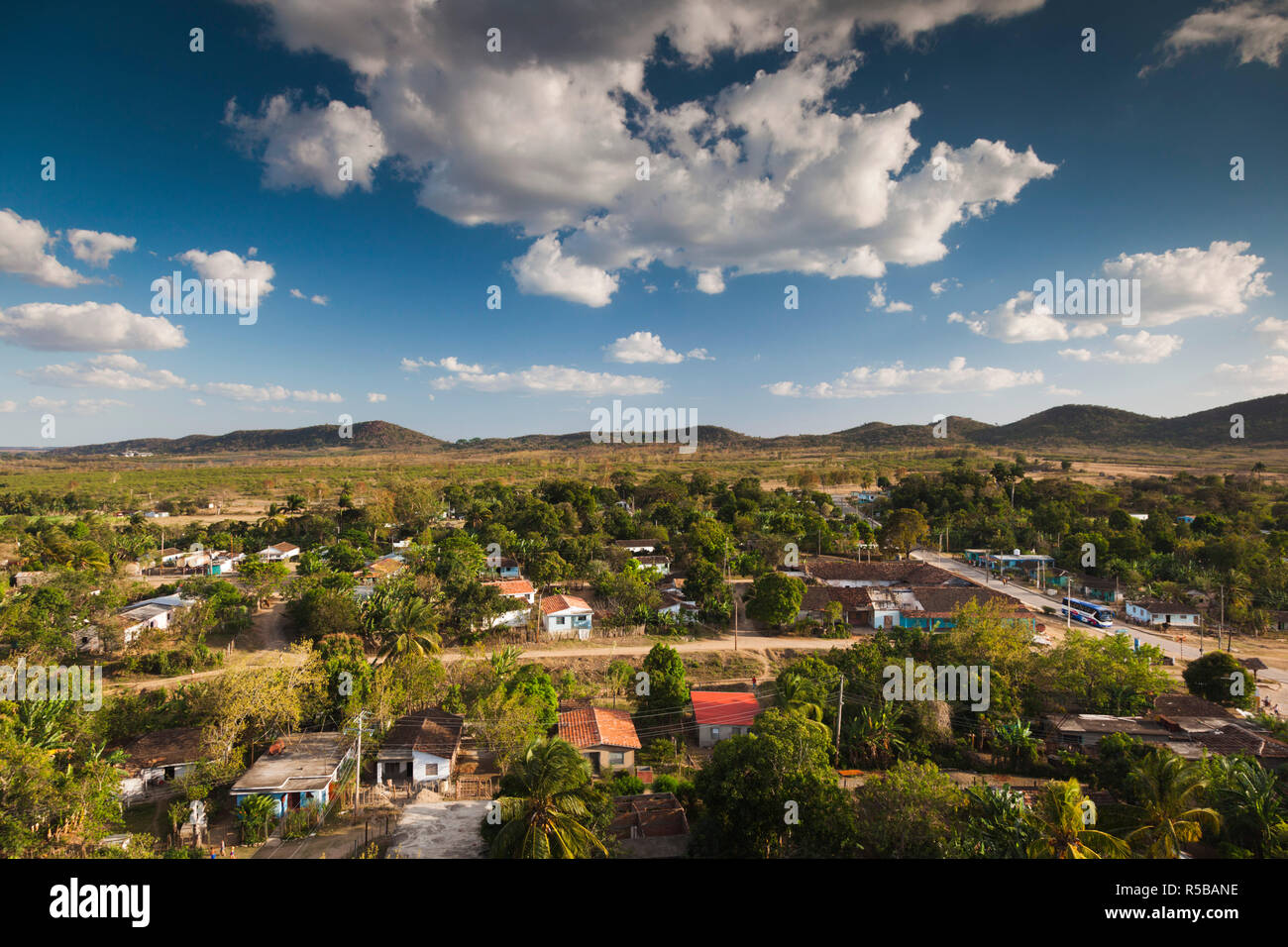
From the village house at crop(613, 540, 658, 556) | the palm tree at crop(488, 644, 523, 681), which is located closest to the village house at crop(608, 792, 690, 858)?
the palm tree at crop(488, 644, 523, 681)

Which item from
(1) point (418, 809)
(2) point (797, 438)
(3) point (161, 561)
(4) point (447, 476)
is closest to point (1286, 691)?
(1) point (418, 809)

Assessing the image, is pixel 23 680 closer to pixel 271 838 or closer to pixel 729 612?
pixel 271 838

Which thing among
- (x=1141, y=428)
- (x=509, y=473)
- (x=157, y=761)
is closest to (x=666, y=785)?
(x=157, y=761)

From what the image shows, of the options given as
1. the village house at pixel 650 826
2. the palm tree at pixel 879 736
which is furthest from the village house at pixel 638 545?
the village house at pixel 650 826

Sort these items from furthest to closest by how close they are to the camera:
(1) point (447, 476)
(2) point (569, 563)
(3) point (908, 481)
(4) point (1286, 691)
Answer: (1) point (447, 476)
(3) point (908, 481)
(2) point (569, 563)
(4) point (1286, 691)

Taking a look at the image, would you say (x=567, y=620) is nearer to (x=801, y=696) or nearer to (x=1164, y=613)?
(x=801, y=696)

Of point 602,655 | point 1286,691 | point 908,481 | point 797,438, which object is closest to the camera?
point 1286,691
